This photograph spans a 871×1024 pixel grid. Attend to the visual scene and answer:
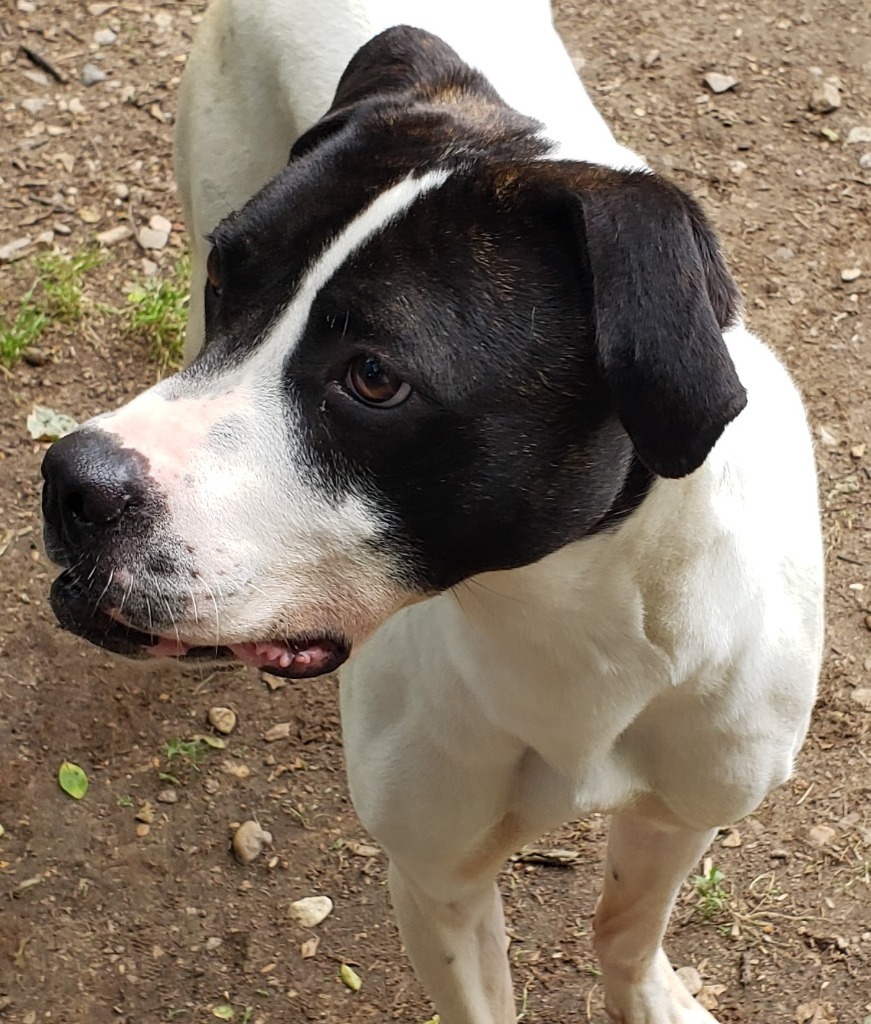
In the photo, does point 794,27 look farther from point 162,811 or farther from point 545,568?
point 545,568

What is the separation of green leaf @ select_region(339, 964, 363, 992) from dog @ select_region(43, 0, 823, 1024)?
1098mm

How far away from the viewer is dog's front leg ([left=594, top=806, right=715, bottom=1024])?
2.97 m

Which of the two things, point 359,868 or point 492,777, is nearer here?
point 492,777

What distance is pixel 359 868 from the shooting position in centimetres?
380

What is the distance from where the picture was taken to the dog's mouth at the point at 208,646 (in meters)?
2.11

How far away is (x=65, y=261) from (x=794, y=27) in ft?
9.23

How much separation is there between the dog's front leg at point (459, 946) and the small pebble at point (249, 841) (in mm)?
874

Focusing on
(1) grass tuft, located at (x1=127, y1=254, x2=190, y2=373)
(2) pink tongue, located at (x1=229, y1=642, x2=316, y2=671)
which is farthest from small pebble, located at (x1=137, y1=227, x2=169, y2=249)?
(2) pink tongue, located at (x1=229, y1=642, x2=316, y2=671)

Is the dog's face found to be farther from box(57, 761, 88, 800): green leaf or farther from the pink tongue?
box(57, 761, 88, 800): green leaf

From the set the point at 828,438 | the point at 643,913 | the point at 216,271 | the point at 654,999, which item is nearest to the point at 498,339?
the point at 216,271

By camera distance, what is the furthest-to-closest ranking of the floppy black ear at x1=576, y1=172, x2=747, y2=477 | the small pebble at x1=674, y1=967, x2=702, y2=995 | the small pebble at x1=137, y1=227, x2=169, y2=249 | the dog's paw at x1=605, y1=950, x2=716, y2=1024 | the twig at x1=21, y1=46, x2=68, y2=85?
the twig at x1=21, y1=46, x2=68, y2=85, the small pebble at x1=137, y1=227, x2=169, y2=249, the small pebble at x1=674, y1=967, x2=702, y2=995, the dog's paw at x1=605, y1=950, x2=716, y2=1024, the floppy black ear at x1=576, y1=172, x2=747, y2=477

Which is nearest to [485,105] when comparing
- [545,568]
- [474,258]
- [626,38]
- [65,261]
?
[474,258]

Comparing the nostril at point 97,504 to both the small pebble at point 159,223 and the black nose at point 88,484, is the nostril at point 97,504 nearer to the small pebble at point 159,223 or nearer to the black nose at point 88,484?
the black nose at point 88,484

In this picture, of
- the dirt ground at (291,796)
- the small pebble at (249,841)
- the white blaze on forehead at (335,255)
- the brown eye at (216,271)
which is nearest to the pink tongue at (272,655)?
the white blaze on forehead at (335,255)
